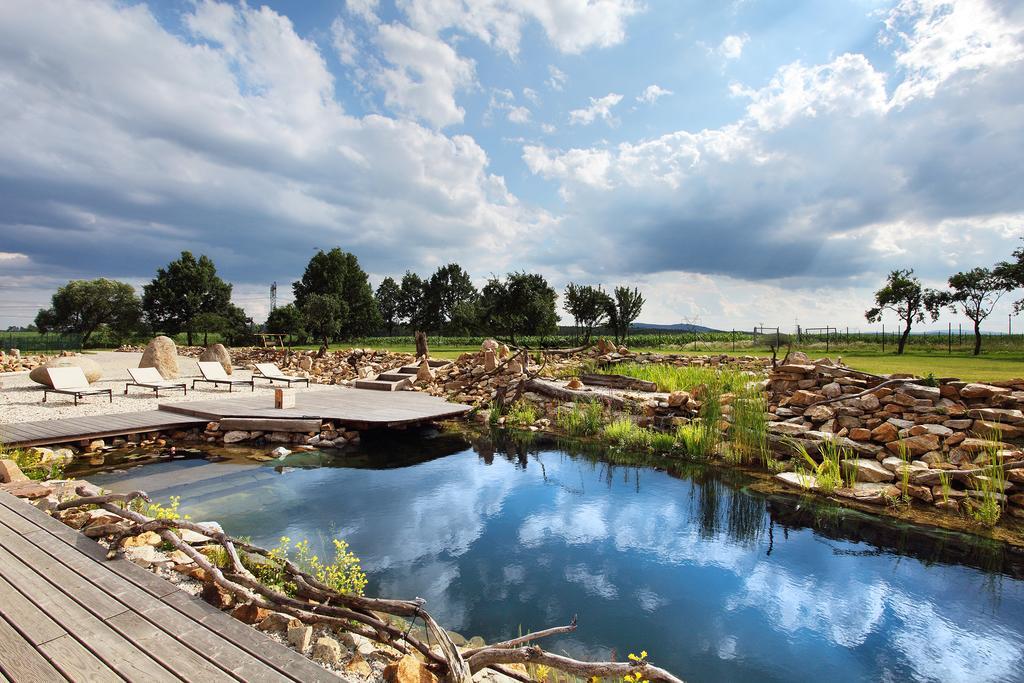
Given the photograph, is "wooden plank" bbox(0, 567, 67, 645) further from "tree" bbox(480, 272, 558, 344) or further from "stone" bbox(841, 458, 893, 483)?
"tree" bbox(480, 272, 558, 344)

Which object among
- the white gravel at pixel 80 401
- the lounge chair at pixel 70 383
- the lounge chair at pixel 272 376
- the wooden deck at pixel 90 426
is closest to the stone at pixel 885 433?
the wooden deck at pixel 90 426

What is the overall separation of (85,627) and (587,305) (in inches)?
1240

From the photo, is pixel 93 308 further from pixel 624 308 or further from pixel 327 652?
pixel 327 652

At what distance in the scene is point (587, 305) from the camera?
3272 centimetres

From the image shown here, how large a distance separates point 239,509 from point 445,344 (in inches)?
1325

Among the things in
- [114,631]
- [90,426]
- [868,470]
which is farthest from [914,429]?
[90,426]

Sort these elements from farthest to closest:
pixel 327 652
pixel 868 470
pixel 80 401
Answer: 1. pixel 80 401
2. pixel 868 470
3. pixel 327 652

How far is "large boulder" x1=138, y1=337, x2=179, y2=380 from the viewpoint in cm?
1547

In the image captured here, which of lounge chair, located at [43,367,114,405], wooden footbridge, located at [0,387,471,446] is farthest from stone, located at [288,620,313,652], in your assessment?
lounge chair, located at [43,367,114,405]

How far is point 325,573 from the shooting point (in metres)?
3.96

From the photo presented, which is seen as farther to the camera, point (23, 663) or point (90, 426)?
point (90, 426)

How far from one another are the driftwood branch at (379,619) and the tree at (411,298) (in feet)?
188

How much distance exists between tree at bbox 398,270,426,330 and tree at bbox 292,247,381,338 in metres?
8.81

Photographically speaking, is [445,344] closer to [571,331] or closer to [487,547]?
[571,331]
